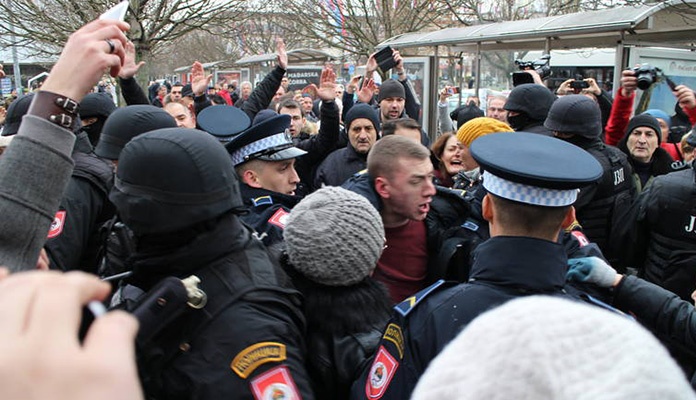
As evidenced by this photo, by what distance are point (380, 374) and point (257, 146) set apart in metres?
1.69

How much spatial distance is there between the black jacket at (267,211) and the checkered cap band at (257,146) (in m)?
0.16

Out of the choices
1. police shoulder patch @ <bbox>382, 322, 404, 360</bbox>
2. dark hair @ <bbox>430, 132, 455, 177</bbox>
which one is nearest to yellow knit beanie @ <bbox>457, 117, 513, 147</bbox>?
dark hair @ <bbox>430, 132, 455, 177</bbox>

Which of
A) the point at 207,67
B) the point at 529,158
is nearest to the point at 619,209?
the point at 529,158

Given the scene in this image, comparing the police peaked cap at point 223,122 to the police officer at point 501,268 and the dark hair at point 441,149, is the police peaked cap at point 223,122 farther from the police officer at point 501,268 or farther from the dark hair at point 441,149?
the police officer at point 501,268

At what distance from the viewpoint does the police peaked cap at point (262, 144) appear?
3.06 m

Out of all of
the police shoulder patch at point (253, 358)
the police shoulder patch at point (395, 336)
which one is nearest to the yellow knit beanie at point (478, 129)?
the police shoulder patch at point (395, 336)

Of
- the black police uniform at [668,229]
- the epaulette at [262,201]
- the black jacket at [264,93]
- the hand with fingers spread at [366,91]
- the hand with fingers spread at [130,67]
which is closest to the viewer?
the epaulette at [262,201]

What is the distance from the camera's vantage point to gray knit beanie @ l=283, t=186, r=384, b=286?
1.91m

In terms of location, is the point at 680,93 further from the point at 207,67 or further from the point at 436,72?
the point at 207,67

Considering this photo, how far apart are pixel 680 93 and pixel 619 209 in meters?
1.39

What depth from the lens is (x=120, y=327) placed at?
62cm

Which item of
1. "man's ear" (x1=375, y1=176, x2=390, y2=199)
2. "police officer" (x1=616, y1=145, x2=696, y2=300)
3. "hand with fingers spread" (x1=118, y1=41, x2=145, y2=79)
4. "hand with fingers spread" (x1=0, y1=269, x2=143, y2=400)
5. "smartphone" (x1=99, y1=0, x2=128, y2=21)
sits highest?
"smartphone" (x1=99, y1=0, x2=128, y2=21)

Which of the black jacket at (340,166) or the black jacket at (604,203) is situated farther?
the black jacket at (340,166)

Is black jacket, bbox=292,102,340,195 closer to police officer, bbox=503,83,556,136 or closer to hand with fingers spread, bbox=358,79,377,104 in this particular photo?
hand with fingers spread, bbox=358,79,377,104
